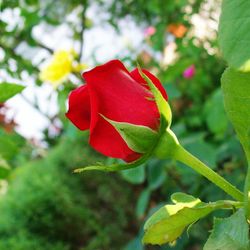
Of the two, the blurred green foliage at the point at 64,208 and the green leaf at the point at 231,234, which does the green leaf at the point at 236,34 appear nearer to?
the green leaf at the point at 231,234

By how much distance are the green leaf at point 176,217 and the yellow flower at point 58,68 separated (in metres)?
0.92

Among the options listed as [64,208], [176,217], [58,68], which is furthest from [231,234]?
[64,208]

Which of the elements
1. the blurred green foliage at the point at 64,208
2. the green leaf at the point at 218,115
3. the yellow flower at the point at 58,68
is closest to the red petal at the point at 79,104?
the yellow flower at the point at 58,68

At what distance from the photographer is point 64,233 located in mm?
1926

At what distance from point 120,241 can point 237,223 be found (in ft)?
5.79

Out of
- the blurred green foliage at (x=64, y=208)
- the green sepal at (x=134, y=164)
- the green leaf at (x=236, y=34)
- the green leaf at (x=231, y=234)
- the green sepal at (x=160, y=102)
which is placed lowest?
the blurred green foliage at (x=64, y=208)

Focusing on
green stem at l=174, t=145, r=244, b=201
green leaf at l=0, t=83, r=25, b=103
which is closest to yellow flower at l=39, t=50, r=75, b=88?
green leaf at l=0, t=83, r=25, b=103

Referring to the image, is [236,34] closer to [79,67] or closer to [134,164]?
[134,164]

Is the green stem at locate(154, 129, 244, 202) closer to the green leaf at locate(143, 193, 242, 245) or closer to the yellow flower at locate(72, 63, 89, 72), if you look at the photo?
the green leaf at locate(143, 193, 242, 245)

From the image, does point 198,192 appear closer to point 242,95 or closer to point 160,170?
point 160,170

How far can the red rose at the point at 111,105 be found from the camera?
0.40m

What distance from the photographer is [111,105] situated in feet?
1.34

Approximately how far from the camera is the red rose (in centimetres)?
40

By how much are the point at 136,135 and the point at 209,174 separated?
76 millimetres
